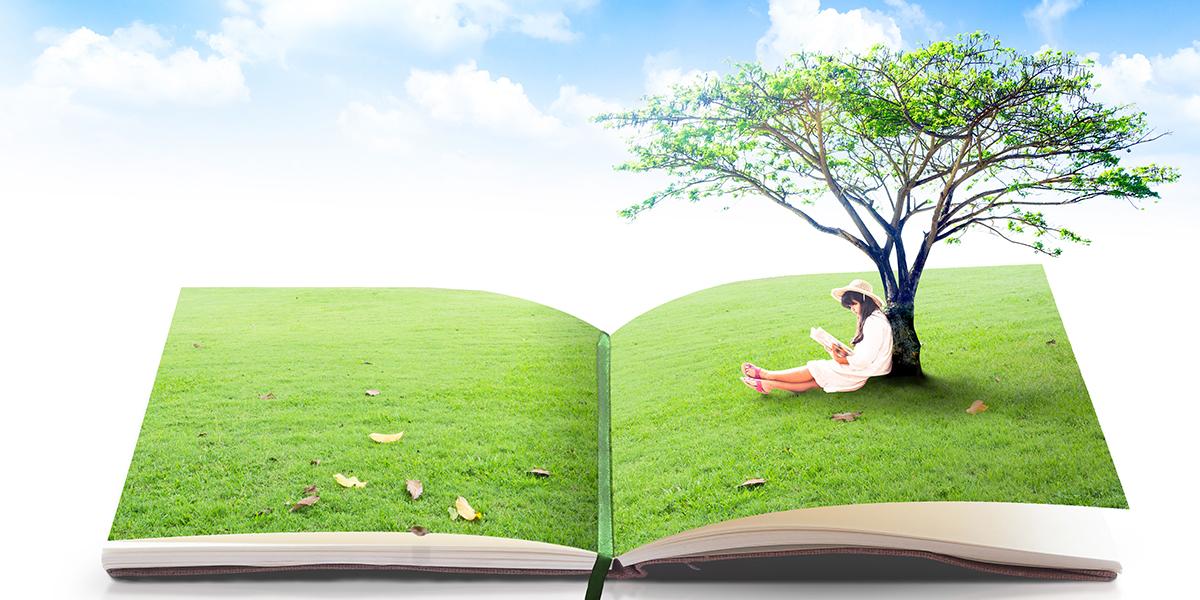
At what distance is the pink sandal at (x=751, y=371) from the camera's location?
2182 mm

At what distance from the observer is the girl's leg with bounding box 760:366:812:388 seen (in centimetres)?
216

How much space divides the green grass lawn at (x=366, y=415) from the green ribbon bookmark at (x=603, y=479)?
0.7 inches

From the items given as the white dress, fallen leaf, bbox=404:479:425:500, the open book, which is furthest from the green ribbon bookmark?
the white dress

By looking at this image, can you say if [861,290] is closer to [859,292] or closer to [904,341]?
[859,292]

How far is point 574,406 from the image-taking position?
6.87ft

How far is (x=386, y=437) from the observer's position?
2.08 metres

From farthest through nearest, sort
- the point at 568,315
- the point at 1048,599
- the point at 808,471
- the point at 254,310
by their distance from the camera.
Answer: the point at 254,310 → the point at 568,315 → the point at 808,471 → the point at 1048,599

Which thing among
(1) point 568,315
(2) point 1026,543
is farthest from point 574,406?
(2) point 1026,543

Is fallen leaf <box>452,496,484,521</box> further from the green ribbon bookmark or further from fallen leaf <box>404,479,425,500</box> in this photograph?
the green ribbon bookmark

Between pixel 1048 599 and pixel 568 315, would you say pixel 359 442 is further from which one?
pixel 1048 599

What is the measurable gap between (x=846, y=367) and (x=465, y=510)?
868 millimetres

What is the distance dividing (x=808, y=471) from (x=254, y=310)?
1496 mm

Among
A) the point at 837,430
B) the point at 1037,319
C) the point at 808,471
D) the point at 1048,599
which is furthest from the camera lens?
the point at 1037,319

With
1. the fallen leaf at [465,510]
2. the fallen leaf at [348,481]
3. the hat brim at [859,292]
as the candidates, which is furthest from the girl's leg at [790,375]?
the fallen leaf at [348,481]
